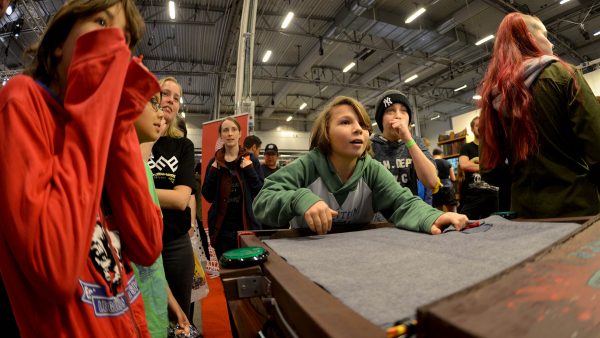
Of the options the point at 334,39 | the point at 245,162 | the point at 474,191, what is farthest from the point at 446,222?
the point at 334,39

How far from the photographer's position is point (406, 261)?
2.05 ft

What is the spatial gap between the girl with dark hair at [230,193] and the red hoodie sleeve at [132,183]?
1.50 meters

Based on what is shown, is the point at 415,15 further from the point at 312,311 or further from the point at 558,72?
the point at 312,311

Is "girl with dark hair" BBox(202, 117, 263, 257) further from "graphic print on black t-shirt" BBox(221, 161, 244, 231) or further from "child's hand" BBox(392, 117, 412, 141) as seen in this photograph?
"child's hand" BBox(392, 117, 412, 141)

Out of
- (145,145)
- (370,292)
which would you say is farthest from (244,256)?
(145,145)

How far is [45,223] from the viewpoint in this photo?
46 cm

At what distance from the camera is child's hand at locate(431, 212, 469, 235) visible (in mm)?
964

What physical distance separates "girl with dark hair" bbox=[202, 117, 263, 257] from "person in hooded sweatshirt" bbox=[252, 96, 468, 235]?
37.5 inches

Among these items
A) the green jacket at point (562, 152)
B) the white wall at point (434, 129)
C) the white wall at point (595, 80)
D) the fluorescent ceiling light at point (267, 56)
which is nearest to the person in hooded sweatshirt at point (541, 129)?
the green jacket at point (562, 152)

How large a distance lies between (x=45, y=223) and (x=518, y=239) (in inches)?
34.6

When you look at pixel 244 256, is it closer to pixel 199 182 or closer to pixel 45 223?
pixel 45 223

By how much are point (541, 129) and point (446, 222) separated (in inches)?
24.2

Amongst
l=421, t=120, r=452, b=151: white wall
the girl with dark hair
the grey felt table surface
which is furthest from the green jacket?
l=421, t=120, r=452, b=151: white wall

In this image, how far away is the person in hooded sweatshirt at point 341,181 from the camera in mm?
1180
